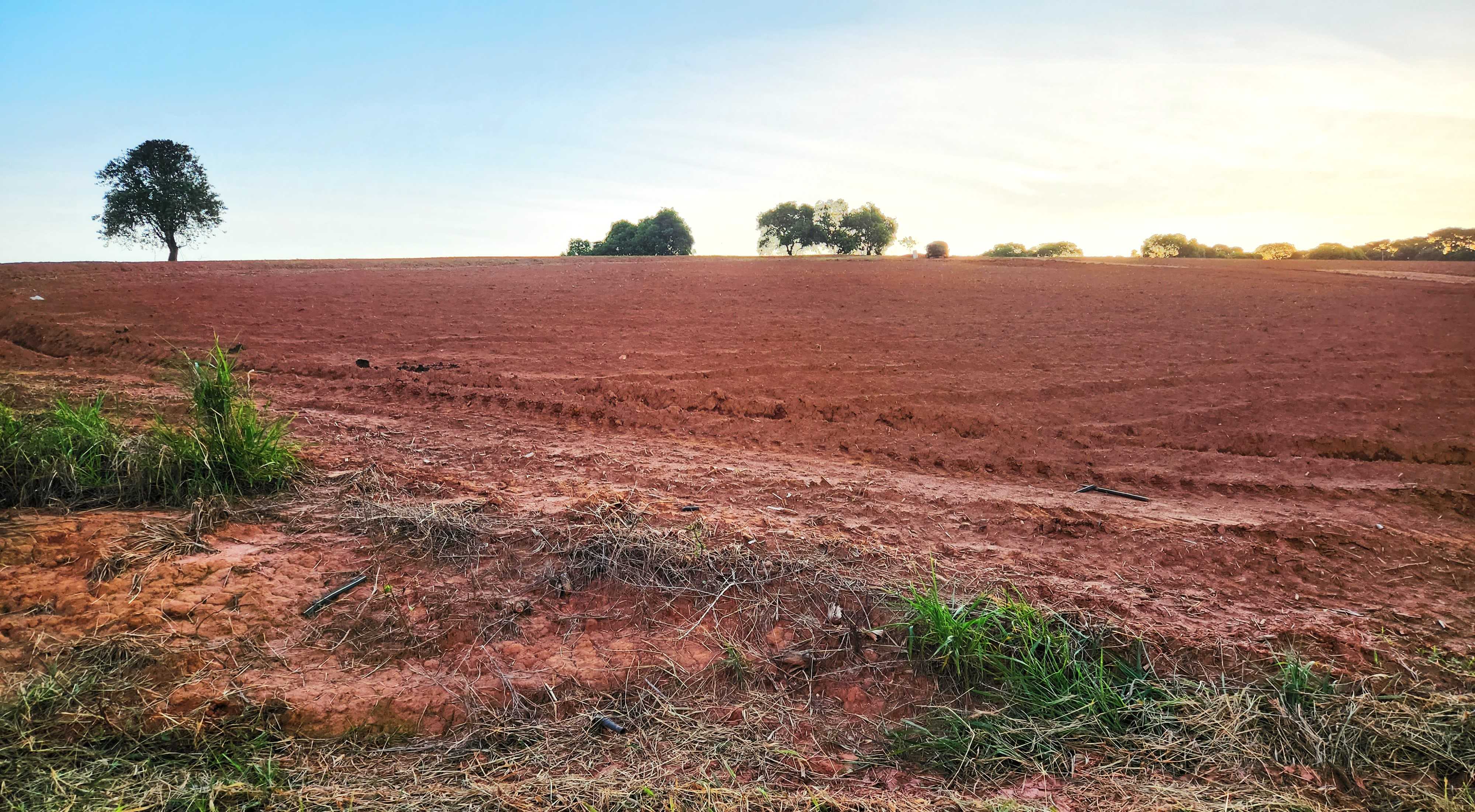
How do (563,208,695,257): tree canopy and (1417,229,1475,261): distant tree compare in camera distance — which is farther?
(563,208,695,257): tree canopy

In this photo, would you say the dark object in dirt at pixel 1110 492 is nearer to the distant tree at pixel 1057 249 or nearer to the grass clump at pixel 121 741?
the grass clump at pixel 121 741

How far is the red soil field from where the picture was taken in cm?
332

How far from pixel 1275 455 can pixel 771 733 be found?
675 centimetres

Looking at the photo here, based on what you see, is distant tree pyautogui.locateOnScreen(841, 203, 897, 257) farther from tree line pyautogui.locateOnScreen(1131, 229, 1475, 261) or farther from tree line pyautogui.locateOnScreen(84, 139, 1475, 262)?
tree line pyautogui.locateOnScreen(1131, 229, 1475, 261)

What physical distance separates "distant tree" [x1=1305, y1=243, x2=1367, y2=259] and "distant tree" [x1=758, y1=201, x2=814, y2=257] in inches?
1449

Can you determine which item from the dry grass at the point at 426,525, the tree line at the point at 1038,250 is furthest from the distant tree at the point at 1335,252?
the dry grass at the point at 426,525

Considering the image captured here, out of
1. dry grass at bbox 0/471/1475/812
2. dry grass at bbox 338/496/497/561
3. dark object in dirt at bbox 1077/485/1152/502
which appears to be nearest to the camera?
dry grass at bbox 0/471/1475/812

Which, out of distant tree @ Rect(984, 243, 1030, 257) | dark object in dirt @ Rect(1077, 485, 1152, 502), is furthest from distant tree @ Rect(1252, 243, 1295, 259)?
dark object in dirt @ Rect(1077, 485, 1152, 502)

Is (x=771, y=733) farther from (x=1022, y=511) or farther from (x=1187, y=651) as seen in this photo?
(x=1022, y=511)

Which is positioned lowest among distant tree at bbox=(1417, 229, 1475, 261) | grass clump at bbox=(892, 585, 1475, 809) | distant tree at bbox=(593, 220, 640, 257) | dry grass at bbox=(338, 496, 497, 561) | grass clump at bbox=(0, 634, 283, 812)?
grass clump at bbox=(892, 585, 1475, 809)

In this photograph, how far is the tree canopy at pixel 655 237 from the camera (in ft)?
211

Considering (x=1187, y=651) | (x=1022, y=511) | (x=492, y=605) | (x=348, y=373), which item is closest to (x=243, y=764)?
(x=492, y=605)

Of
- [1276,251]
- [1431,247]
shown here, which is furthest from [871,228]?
[1431,247]

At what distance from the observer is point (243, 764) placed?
97.3 inches
